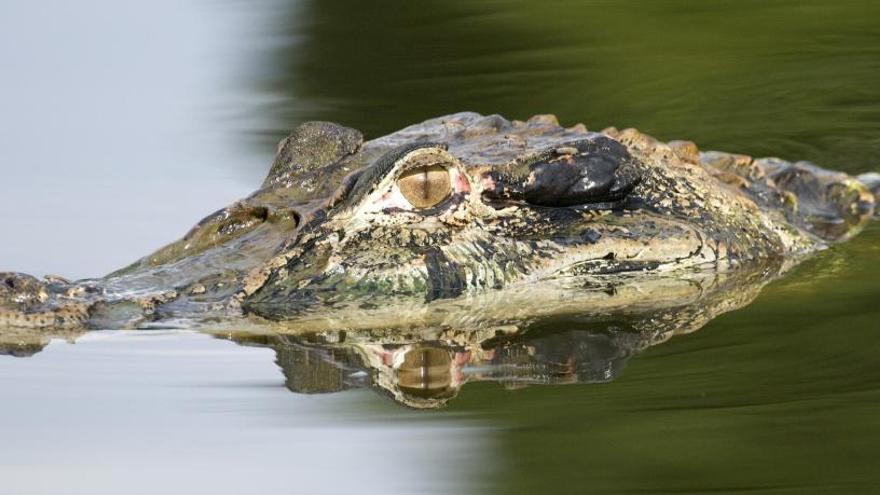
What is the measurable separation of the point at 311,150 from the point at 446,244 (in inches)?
33.0

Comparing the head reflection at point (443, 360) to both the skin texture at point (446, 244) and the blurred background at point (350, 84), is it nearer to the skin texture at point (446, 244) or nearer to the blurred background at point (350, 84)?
the skin texture at point (446, 244)

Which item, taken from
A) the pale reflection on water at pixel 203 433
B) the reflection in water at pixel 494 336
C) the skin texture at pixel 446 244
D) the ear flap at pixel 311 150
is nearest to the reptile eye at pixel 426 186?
the skin texture at pixel 446 244

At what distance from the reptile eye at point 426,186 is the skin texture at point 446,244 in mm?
21

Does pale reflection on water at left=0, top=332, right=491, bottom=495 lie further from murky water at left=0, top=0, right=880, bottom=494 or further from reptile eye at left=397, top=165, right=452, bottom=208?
reptile eye at left=397, top=165, right=452, bottom=208

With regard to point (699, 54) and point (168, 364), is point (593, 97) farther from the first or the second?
point (168, 364)

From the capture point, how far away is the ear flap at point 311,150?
6695 mm

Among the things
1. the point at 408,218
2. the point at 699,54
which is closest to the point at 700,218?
the point at 408,218

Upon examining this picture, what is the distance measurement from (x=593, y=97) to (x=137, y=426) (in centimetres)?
644

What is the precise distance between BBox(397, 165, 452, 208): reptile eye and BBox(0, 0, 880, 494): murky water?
695mm

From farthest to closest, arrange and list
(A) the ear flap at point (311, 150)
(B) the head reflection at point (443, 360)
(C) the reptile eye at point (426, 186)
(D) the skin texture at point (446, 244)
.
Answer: (A) the ear flap at point (311, 150) → (C) the reptile eye at point (426, 186) → (D) the skin texture at point (446, 244) → (B) the head reflection at point (443, 360)

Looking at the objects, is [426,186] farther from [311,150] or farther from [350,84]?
[350,84]

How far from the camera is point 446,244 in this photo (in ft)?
20.4

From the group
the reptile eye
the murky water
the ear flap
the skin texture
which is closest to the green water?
the murky water

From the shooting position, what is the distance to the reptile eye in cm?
623
